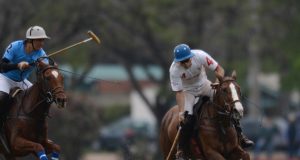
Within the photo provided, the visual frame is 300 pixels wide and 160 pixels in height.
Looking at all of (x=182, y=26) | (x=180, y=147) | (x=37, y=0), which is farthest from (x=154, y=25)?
(x=180, y=147)

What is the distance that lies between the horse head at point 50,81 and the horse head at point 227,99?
8.60ft

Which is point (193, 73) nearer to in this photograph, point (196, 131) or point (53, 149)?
point (196, 131)

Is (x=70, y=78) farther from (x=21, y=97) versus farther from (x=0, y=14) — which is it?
(x=21, y=97)

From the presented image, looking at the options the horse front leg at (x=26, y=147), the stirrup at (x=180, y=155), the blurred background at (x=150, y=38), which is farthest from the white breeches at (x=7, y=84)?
the blurred background at (x=150, y=38)


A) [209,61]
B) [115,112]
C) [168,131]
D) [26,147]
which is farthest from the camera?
[115,112]

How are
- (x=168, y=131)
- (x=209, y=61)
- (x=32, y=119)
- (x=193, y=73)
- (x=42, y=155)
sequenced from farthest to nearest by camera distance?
(x=168, y=131) < (x=193, y=73) < (x=209, y=61) < (x=32, y=119) < (x=42, y=155)

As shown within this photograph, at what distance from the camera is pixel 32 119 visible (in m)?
18.5

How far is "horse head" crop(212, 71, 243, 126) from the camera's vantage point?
718 inches

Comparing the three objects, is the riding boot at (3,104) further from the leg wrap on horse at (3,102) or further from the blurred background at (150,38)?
the blurred background at (150,38)

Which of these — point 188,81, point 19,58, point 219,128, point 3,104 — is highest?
point 19,58

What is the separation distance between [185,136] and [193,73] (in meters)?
1.10

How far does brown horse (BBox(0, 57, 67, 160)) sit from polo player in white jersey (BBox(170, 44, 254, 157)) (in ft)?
7.40

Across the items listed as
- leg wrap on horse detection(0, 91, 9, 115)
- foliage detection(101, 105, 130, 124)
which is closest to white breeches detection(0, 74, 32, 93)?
leg wrap on horse detection(0, 91, 9, 115)

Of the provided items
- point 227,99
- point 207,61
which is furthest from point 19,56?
point 227,99
